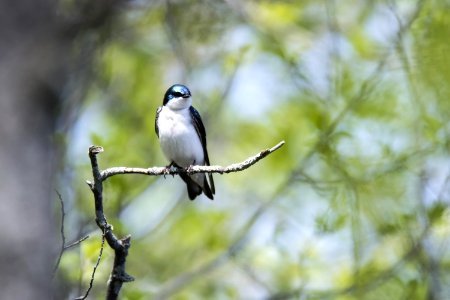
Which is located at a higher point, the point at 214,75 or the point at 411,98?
the point at 214,75

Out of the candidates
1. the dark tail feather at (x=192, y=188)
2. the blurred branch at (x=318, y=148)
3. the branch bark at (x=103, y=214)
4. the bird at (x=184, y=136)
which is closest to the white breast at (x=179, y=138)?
the bird at (x=184, y=136)

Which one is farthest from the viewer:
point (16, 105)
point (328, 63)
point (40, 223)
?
point (328, 63)

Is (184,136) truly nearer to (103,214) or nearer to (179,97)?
(179,97)

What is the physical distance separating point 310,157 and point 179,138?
33.0 inches

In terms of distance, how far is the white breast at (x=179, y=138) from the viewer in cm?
521

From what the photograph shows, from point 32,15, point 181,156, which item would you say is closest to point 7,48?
point 32,15

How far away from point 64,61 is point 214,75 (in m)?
3.49

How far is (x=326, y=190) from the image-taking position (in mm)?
5410

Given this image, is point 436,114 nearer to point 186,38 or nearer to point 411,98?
point 411,98

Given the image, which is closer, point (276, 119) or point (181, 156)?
point (181, 156)

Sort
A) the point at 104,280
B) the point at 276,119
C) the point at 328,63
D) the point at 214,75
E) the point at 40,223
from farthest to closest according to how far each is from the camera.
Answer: the point at 276,119
the point at 214,75
the point at 328,63
the point at 104,280
the point at 40,223

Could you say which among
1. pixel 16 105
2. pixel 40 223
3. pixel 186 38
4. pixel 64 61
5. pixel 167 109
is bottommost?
pixel 40 223

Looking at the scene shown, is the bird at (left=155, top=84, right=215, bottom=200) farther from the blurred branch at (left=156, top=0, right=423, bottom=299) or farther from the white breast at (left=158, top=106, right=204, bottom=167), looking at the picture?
the blurred branch at (left=156, top=0, right=423, bottom=299)

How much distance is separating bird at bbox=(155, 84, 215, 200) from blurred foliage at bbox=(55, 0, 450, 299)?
4.7 inches
